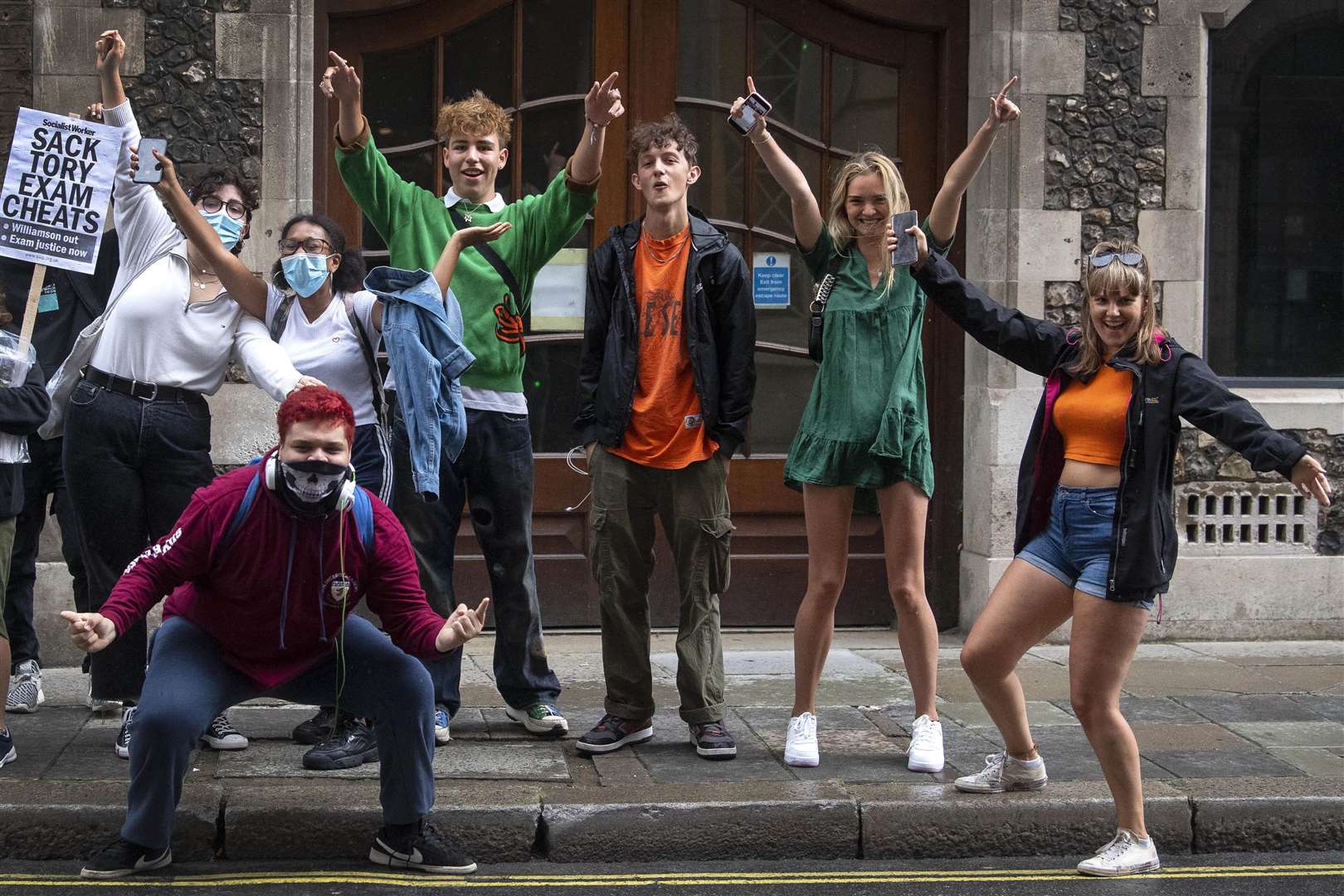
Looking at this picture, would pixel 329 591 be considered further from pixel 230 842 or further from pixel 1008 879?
pixel 1008 879

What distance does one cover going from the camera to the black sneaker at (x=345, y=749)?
534 centimetres

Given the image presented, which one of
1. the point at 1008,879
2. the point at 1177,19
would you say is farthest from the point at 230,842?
the point at 1177,19

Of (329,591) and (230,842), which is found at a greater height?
(329,591)

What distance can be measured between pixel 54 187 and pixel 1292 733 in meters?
5.21

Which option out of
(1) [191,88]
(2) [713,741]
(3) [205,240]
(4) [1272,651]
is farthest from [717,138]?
(4) [1272,651]

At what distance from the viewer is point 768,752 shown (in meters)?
5.79

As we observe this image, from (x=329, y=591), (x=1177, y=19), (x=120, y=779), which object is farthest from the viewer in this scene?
(x=1177, y=19)

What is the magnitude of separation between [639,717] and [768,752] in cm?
49

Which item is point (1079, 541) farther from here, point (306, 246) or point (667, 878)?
point (306, 246)

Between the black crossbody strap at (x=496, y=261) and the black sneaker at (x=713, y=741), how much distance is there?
66.7 inches

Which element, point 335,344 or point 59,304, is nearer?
point 335,344

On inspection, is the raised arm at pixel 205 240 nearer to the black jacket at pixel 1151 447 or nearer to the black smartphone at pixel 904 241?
the black smartphone at pixel 904 241

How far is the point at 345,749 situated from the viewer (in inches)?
214

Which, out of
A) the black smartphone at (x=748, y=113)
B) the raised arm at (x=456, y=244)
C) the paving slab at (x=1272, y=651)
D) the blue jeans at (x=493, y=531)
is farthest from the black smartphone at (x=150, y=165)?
the paving slab at (x=1272, y=651)
